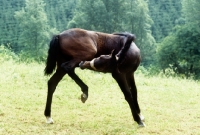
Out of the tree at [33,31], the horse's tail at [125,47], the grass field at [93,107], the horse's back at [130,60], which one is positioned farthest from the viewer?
the tree at [33,31]

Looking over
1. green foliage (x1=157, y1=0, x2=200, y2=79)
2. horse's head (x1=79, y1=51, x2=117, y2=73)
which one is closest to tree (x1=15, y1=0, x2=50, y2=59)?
green foliage (x1=157, y1=0, x2=200, y2=79)

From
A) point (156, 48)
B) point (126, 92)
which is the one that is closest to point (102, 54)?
point (126, 92)

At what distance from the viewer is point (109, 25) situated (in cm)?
3123

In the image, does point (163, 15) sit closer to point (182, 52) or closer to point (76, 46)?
point (182, 52)

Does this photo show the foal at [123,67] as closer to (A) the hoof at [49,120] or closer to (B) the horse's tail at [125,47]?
(B) the horse's tail at [125,47]

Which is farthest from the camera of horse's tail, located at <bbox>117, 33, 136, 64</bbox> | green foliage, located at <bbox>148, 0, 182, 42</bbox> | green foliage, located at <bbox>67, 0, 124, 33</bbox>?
green foliage, located at <bbox>148, 0, 182, 42</bbox>

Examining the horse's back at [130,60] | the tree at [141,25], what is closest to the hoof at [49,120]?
the horse's back at [130,60]

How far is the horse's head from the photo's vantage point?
423 centimetres

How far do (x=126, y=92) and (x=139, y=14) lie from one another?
90.7 ft

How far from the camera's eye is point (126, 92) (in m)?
4.55

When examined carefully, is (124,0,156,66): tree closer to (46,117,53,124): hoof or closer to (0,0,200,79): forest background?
(0,0,200,79): forest background

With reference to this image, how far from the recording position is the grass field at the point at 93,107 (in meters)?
4.39

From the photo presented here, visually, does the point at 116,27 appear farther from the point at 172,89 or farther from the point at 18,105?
the point at 18,105

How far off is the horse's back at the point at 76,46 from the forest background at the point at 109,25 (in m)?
21.2
